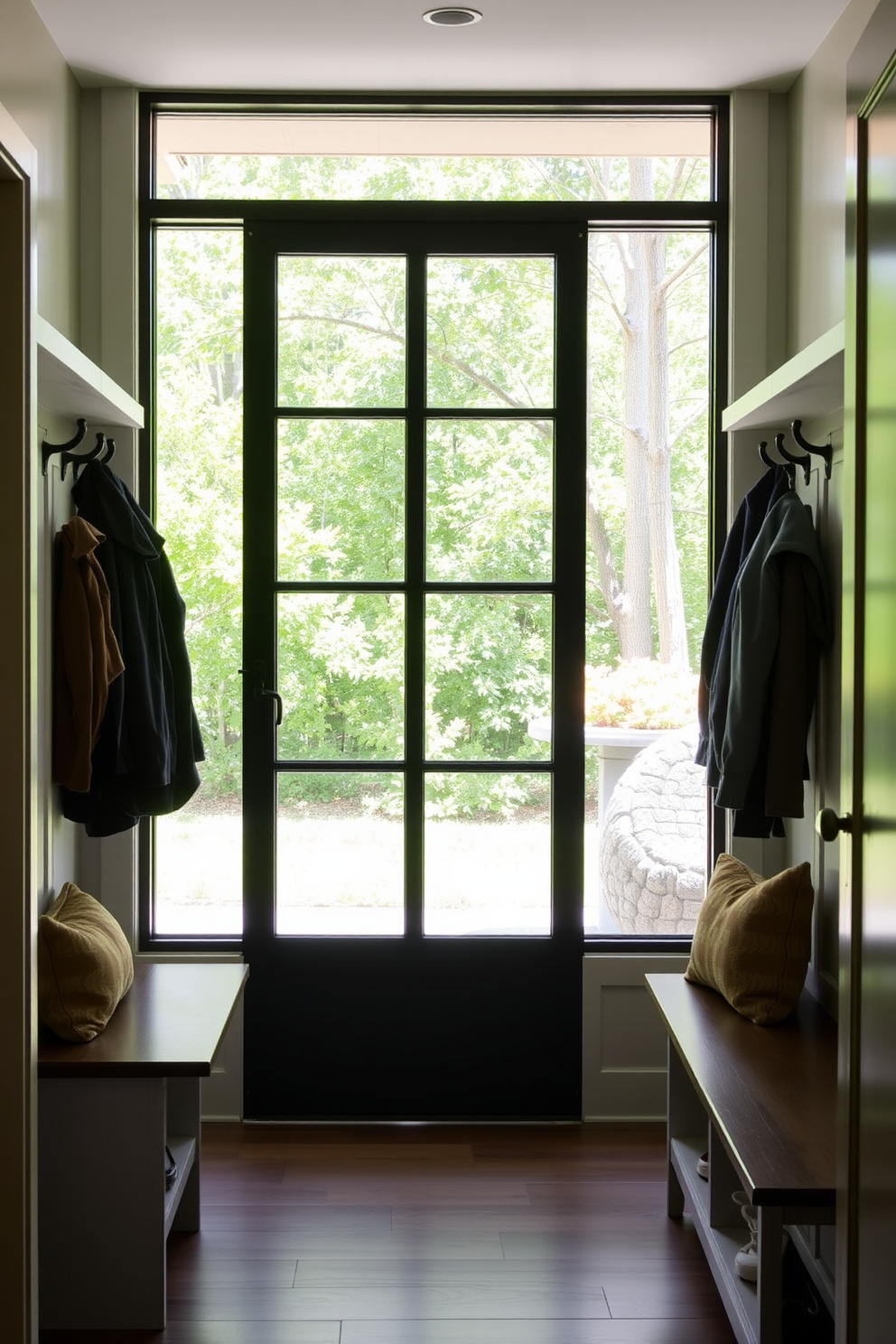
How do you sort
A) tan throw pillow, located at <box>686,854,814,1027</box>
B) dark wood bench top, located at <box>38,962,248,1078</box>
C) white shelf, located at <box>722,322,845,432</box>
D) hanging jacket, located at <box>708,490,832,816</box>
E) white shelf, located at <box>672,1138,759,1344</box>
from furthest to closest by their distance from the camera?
hanging jacket, located at <box>708,490,832,816</box> < tan throw pillow, located at <box>686,854,814,1027</box> < dark wood bench top, located at <box>38,962,248,1078</box> < white shelf, located at <box>722,322,845,432</box> < white shelf, located at <box>672,1138,759,1344</box>

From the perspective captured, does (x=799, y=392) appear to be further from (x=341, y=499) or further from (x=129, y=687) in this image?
(x=129, y=687)

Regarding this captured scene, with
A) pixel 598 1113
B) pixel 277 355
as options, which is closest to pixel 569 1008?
pixel 598 1113

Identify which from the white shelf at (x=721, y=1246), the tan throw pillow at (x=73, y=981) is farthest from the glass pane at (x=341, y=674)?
the white shelf at (x=721, y=1246)

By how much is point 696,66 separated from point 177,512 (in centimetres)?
196

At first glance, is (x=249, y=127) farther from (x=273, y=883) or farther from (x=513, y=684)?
(x=273, y=883)

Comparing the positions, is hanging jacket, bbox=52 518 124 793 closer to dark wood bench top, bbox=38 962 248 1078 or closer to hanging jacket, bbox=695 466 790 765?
dark wood bench top, bbox=38 962 248 1078

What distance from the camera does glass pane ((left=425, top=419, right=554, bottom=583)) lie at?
3.74 metres

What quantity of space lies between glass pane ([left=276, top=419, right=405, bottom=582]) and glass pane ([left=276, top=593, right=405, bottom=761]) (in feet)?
0.30

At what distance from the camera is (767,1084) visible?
2.50 meters

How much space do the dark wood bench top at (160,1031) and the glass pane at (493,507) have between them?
1.35 meters

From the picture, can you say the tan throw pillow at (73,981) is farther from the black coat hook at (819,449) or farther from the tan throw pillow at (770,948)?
the black coat hook at (819,449)

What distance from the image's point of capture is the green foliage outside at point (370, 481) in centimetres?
371

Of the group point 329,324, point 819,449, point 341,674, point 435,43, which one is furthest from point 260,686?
point 435,43

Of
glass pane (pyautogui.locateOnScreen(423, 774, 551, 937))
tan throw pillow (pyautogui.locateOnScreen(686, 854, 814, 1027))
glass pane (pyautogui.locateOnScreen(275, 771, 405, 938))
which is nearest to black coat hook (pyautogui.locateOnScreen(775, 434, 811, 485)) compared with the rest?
tan throw pillow (pyautogui.locateOnScreen(686, 854, 814, 1027))
